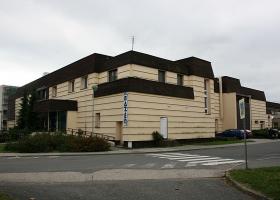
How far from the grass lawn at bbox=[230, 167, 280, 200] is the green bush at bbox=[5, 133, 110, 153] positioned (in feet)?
51.5

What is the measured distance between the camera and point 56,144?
92.5 ft

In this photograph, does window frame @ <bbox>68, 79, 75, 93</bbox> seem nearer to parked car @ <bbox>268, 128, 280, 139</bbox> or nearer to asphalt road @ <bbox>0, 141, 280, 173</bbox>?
asphalt road @ <bbox>0, 141, 280, 173</bbox>

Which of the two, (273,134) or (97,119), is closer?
(97,119)

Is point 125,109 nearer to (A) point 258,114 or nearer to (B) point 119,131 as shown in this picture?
(B) point 119,131

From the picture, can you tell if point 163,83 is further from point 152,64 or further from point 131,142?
point 131,142

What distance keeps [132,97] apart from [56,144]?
7634 mm

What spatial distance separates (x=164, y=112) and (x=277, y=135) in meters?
22.8

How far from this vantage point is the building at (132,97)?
32.8 m

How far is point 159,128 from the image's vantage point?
34562 millimetres

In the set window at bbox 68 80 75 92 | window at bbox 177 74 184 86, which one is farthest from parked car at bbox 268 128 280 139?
window at bbox 68 80 75 92

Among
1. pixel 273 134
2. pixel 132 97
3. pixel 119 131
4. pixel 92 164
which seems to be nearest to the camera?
pixel 92 164

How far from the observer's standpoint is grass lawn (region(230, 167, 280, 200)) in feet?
32.3

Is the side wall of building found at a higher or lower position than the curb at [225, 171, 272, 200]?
higher

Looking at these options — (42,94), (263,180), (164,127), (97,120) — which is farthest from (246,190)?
(42,94)
